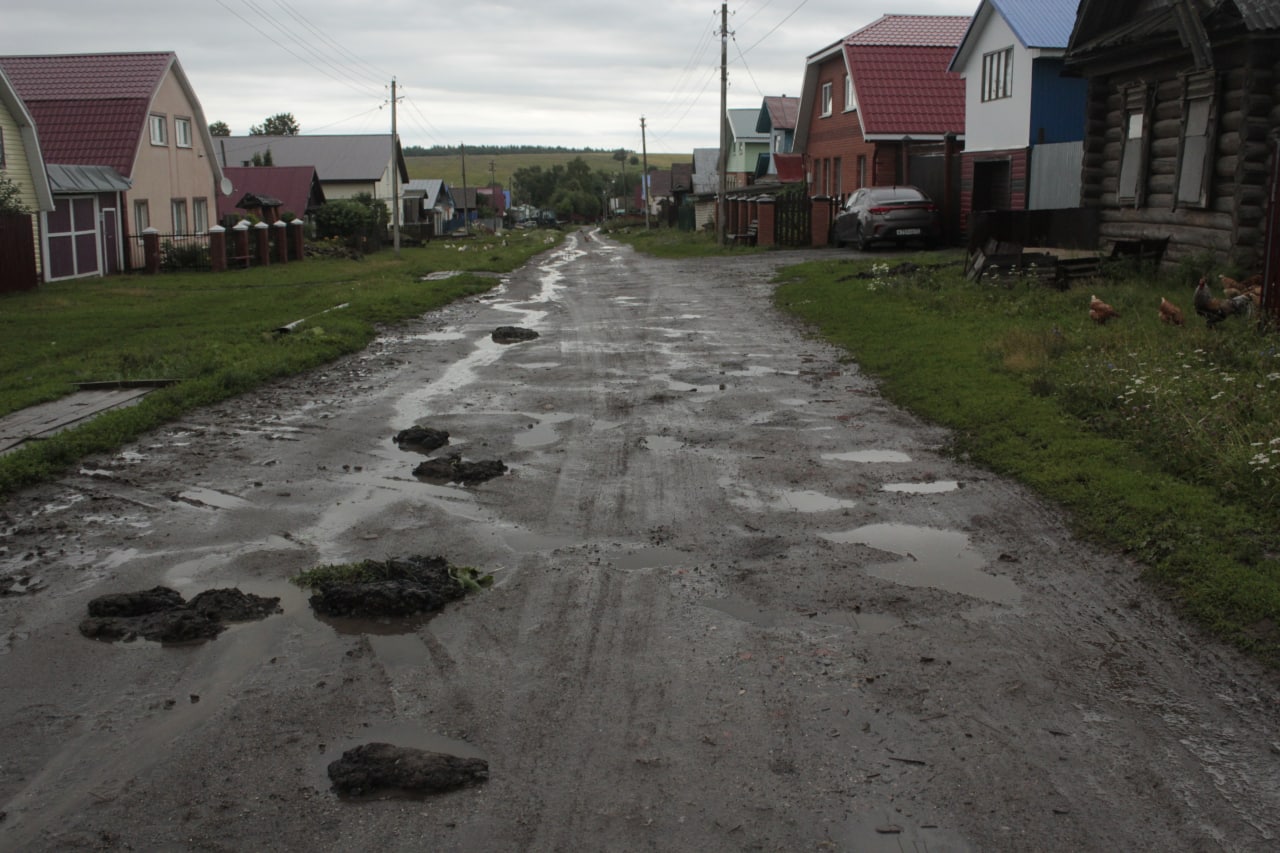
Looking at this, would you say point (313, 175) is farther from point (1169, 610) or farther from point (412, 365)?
point (1169, 610)

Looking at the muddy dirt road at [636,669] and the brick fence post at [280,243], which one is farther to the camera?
the brick fence post at [280,243]

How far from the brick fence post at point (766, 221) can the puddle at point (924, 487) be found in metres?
28.0

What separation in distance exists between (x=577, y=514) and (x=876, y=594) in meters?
2.06

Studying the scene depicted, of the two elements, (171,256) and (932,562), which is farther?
(171,256)

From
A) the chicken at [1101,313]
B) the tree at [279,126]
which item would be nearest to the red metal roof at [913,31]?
the chicken at [1101,313]

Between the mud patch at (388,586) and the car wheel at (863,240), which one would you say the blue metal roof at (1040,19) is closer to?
the car wheel at (863,240)

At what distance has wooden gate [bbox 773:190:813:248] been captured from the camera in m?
33.9

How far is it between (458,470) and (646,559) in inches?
86.6

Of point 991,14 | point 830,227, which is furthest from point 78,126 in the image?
point 991,14

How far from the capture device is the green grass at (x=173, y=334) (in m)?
9.52

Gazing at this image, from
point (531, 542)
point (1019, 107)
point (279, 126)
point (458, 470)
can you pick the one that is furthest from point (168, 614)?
point (279, 126)

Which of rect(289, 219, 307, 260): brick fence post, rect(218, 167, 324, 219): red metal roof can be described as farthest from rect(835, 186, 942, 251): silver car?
rect(218, 167, 324, 219): red metal roof

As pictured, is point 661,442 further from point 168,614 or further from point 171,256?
point 171,256

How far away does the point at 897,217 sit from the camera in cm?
2692
